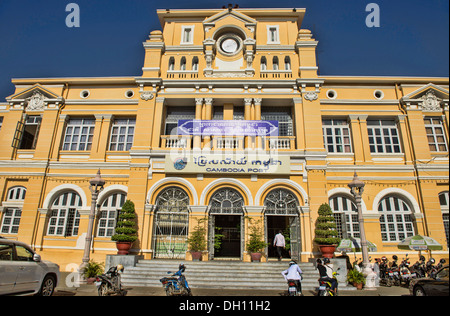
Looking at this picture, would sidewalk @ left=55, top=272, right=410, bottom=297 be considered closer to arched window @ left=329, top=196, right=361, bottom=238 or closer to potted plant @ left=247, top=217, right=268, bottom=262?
potted plant @ left=247, top=217, right=268, bottom=262

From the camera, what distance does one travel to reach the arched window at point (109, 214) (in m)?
14.9

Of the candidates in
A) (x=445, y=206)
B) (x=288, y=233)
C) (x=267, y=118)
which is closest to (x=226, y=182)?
(x=288, y=233)

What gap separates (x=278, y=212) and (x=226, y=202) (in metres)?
2.75

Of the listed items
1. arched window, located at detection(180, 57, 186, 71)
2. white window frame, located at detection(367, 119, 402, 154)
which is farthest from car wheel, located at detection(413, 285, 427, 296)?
arched window, located at detection(180, 57, 186, 71)

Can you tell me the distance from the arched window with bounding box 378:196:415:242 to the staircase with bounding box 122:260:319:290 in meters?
5.68

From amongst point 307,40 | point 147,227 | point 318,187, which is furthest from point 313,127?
point 147,227

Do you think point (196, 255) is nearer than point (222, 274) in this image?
No

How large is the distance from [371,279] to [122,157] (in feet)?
46.1

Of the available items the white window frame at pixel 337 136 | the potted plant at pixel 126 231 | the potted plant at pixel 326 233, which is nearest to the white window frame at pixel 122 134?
the potted plant at pixel 126 231

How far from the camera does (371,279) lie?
1068cm

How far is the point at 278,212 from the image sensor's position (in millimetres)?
13852

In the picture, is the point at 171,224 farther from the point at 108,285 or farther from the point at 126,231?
the point at 108,285
